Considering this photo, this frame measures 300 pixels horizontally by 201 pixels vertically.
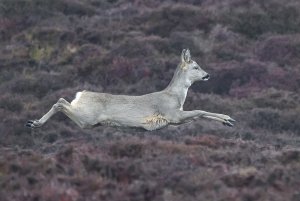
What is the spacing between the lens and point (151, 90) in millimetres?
24188

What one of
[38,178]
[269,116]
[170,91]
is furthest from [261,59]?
[38,178]

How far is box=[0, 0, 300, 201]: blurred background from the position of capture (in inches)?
457

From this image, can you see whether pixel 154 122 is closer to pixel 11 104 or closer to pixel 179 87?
pixel 179 87

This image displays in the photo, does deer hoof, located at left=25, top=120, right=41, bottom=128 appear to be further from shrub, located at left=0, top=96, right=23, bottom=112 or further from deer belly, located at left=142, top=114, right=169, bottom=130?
shrub, located at left=0, top=96, right=23, bottom=112

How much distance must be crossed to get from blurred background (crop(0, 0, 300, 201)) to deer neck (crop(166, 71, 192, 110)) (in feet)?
2.30

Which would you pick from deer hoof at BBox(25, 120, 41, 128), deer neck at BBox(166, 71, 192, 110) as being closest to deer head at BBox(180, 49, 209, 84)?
deer neck at BBox(166, 71, 192, 110)

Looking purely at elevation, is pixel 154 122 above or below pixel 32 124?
below

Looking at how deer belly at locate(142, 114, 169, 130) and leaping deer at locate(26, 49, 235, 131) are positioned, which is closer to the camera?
leaping deer at locate(26, 49, 235, 131)

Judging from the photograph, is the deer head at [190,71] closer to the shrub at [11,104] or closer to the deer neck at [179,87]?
the deer neck at [179,87]

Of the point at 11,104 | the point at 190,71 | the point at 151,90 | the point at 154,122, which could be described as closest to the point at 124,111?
the point at 154,122

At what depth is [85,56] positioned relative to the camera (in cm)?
2752

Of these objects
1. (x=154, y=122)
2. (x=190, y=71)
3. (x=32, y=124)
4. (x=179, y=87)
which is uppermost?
(x=190, y=71)

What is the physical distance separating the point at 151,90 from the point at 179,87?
24.3 ft

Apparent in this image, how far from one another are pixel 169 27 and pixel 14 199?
759 inches
